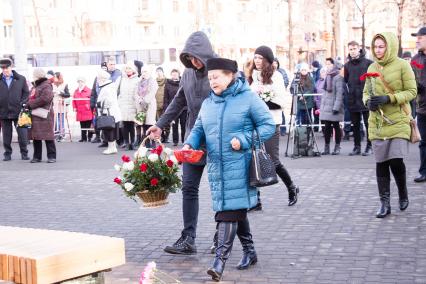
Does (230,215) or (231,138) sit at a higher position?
(231,138)

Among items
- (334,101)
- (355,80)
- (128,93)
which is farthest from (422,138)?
(128,93)

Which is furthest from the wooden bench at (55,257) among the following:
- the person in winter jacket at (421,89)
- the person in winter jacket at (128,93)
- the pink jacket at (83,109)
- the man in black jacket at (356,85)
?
the pink jacket at (83,109)

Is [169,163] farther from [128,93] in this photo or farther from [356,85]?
[128,93]

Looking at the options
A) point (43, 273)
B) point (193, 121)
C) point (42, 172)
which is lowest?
point (42, 172)

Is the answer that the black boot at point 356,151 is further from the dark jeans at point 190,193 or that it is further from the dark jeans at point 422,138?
the dark jeans at point 190,193

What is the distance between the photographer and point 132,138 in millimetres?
20094

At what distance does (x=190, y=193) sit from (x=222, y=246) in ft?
3.37

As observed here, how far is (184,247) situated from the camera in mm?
7961

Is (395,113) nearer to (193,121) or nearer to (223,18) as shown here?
(193,121)

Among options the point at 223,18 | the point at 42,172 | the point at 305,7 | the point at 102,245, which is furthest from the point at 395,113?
the point at 223,18

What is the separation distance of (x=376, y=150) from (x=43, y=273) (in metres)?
5.26

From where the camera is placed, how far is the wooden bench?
495 cm

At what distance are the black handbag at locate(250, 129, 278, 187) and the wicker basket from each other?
114cm

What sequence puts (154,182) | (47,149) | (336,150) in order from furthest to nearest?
(47,149) → (336,150) → (154,182)
